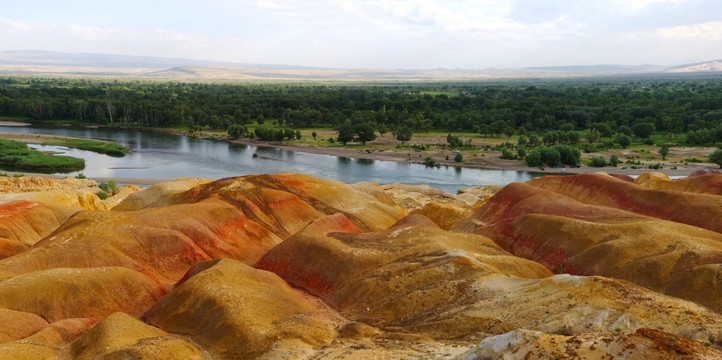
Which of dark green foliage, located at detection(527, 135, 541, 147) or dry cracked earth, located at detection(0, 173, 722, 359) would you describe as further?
dark green foliage, located at detection(527, 135, 541, 147)

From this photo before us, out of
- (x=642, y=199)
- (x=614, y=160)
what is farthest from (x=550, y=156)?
(x=642, y=199)

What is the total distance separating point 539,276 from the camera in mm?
40250

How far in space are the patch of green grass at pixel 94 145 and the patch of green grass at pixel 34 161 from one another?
619 inches

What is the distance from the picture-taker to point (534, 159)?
123 metres

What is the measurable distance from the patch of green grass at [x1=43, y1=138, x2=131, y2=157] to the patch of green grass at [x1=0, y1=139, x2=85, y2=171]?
1573cm

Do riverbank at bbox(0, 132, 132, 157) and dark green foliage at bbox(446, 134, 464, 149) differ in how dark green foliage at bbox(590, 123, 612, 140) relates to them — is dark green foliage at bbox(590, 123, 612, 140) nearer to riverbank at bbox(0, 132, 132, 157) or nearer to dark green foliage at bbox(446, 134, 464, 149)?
dark green foliage at bbox(446, 134, 464, 149)

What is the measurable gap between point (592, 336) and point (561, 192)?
4780 centimetres

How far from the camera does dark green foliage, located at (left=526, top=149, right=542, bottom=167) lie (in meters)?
123

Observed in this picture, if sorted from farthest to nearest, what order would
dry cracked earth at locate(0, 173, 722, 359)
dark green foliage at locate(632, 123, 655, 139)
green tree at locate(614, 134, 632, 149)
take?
1. dark green foliage at locate(632, 123, 655, 139)
2. green tree at locate(614, 134, 632, 149)
3. dry cracked earth at locate(0, 173, 722, 359)

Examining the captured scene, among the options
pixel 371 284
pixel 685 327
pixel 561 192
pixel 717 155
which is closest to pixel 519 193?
pixel 561 192

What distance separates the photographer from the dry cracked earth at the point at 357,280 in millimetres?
25641

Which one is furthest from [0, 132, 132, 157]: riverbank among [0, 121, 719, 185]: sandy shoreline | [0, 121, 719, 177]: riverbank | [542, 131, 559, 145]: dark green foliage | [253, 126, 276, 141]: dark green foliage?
[542, 131, 559, 145]: dark green foliage

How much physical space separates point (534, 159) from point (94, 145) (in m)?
109

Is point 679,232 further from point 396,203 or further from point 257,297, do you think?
point 396,203
